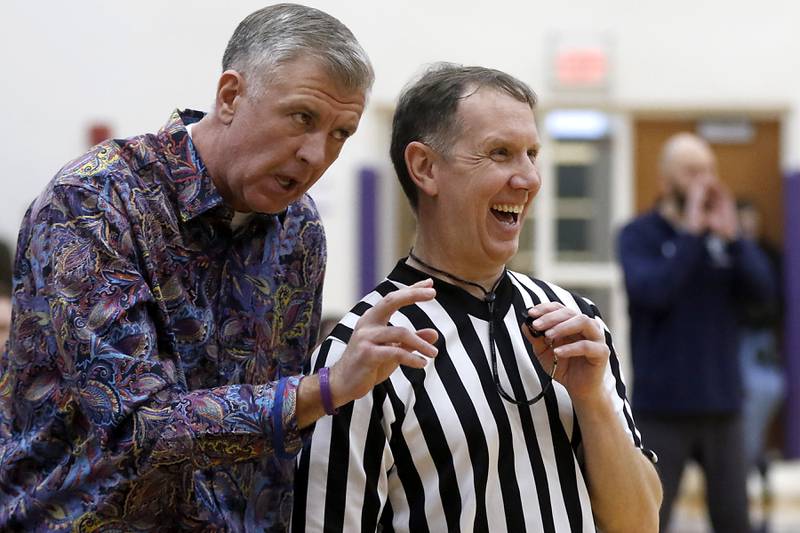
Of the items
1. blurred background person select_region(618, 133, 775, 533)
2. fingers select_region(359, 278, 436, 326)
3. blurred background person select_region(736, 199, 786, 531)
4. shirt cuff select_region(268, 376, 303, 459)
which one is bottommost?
blurred background person select_region(736, 199, 786, 531)

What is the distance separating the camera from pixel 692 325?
525 centimetres

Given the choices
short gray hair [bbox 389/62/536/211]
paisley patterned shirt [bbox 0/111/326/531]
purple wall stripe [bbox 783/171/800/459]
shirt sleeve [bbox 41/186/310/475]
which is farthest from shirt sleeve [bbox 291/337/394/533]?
purple wall stripe [bbox 783/171/800/459]

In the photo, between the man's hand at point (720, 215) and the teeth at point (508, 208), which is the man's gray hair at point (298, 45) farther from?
the man's hand at point (720, 215)

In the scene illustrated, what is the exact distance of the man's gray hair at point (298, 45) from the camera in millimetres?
2193

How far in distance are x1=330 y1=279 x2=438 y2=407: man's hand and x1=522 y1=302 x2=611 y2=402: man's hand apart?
0.29 metres

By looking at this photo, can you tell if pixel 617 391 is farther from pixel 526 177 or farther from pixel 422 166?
pixel 422 166

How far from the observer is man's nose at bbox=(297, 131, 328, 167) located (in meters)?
2.21

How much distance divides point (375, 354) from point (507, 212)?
539 millimetres

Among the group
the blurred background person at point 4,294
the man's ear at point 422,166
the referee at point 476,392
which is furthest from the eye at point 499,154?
the blurred background person at point 4,294

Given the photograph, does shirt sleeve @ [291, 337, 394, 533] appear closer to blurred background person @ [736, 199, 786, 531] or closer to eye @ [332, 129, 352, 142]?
eye @ [332, 129, 352, 142]

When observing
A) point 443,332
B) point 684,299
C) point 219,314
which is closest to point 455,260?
point 443,332

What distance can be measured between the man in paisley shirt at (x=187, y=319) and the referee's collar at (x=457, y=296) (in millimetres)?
232

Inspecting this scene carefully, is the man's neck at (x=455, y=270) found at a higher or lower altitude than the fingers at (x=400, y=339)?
higher

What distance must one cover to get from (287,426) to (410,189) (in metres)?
0.68
